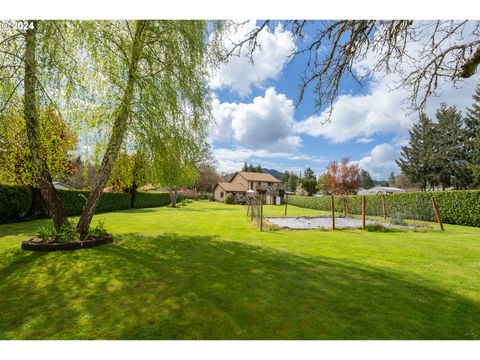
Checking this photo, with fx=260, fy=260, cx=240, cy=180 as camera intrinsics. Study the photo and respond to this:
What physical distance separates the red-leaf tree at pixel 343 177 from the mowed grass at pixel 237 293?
3521cm

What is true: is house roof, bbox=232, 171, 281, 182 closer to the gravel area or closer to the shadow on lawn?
the gravel area

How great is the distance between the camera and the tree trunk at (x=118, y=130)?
5965 mm

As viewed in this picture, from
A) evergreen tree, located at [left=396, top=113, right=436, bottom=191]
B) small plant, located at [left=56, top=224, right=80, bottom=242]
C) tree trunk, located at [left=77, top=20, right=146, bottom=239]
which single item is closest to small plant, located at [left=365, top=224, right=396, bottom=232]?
tree trunk, located at [left=77, top=20, right=146, bottom=239]

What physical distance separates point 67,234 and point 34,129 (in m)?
2.57

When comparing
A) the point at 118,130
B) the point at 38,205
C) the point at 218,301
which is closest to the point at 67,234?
the point at 118,130

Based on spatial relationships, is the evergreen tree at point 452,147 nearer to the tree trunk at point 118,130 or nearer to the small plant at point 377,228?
the small plant at point 377,228

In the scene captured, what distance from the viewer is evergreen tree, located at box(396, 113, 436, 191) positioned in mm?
36534

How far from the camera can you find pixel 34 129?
5352 mm

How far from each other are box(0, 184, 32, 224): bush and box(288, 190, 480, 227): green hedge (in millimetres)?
19124

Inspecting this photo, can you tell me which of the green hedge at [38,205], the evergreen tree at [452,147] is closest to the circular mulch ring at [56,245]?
the green hedge at [38,205]

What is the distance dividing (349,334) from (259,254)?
3.69 meters

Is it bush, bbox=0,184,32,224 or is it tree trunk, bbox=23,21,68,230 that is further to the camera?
bush, bbox=0,184,32,224

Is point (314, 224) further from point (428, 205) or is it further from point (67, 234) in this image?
point (67, 234)

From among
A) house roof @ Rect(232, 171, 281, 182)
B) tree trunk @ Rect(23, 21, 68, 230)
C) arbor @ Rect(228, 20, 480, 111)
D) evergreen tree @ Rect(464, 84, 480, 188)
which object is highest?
evergreen tree @ Rect(464, 84, 480, 188)
